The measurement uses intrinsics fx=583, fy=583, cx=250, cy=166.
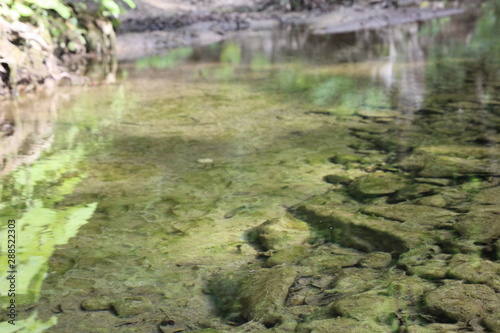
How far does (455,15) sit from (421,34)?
177 inches

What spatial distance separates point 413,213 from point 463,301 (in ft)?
2.00

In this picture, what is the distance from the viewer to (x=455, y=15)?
13.0m

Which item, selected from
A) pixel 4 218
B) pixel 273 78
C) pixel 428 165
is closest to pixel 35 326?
pixel 4 218

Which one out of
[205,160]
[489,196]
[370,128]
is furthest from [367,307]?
[370,128]

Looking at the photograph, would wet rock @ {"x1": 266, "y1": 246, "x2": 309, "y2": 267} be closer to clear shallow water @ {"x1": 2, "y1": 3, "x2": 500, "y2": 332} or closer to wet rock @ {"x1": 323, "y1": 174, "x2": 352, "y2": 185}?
clear shallow water @ {"x1": 2, "y1": 3, "x2": 500, "y2": 332}

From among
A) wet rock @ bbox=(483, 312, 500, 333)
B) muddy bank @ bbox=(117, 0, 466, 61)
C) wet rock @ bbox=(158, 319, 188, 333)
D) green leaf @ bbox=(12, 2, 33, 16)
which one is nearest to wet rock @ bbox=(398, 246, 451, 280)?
wet rock @ bbox=(483, 312, 500, 333)

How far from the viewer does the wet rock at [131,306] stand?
1499 millimetres

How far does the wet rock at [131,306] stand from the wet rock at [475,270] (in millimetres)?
814

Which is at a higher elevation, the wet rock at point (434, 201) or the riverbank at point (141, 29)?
the riverbank at point (141, 29)

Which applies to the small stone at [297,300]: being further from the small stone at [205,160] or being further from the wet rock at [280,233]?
the small stone at [205,160]

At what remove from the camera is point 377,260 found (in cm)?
170

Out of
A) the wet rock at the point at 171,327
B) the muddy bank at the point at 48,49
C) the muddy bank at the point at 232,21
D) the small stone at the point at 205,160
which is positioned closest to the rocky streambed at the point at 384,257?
the wet rock at the point at 171,327

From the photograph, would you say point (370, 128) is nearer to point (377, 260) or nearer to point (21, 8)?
point (377, 260)

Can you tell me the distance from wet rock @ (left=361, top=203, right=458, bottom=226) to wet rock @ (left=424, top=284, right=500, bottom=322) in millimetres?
461
